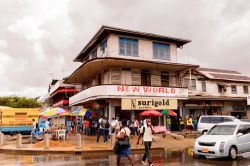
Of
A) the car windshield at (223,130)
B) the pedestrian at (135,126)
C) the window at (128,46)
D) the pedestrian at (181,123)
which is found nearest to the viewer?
the car windshield at (223,130)

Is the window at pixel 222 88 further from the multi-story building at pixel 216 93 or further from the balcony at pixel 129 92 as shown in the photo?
the balcony at pixel 129 92

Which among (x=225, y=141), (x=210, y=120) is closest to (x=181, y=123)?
(x=210, y=120)

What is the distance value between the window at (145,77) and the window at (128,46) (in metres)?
2.05

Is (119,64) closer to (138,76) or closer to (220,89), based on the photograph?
(138,76)

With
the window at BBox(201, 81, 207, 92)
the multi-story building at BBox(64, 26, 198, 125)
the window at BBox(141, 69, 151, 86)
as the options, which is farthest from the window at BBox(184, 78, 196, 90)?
the window at BBox(141, 69, 151, 86)

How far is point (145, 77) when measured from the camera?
28.4 m

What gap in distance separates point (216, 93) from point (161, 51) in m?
11.4

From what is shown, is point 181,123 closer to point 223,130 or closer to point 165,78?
point 165,78

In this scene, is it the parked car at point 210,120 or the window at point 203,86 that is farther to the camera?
the window at point 203,86

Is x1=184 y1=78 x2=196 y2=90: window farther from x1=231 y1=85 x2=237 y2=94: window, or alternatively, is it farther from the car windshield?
the car windshield

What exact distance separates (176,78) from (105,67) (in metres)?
8.25

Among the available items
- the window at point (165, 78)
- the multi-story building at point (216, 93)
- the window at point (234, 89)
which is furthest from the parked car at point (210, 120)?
the window at point (234, 89)

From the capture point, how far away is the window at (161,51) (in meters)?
29.2

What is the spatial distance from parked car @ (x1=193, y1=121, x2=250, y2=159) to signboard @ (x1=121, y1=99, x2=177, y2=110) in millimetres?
11428
